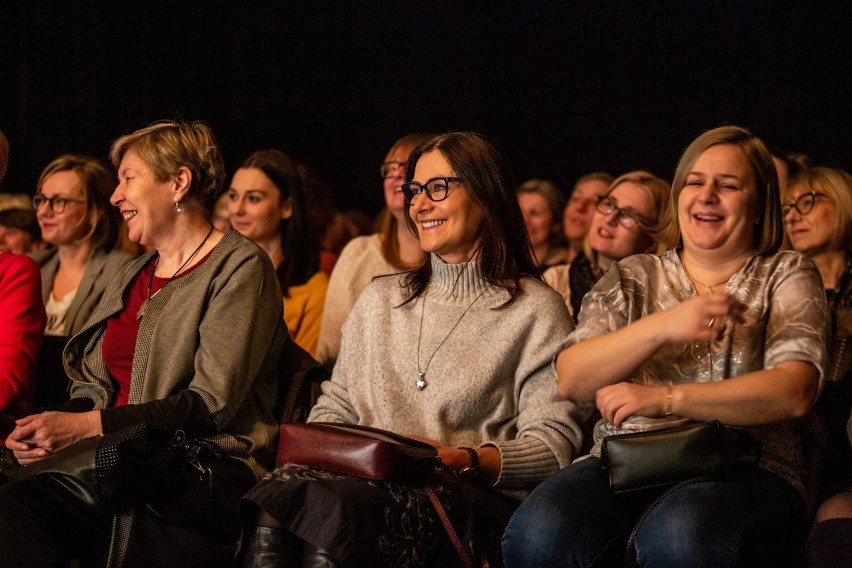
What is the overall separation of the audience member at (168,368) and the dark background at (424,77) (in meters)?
2.40

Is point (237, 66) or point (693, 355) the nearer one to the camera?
point (693, 355)

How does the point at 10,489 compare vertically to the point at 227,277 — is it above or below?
below

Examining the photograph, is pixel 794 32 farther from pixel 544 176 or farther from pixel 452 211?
pixel 452 211

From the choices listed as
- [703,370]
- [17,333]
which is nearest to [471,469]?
[703,370]

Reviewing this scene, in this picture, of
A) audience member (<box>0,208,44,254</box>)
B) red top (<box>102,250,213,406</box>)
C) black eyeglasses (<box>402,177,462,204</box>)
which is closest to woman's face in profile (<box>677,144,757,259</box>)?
black eyeglasses (<box>402,177,462,204</box>)

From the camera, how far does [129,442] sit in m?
2.32

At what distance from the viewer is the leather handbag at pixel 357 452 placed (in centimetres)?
212

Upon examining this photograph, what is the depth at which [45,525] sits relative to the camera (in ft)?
7.58

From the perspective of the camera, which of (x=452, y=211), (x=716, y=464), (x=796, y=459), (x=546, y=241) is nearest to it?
(x=716, y=464)

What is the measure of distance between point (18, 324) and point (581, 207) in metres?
2.58

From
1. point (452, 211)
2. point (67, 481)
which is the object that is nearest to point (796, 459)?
point (452, 211)

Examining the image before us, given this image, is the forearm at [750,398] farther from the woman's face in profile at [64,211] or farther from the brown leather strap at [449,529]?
the woman's face in profile at [64,211]

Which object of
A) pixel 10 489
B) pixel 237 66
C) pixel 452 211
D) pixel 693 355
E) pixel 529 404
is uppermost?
pixel 237 66

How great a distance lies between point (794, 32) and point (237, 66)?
2711 mm
